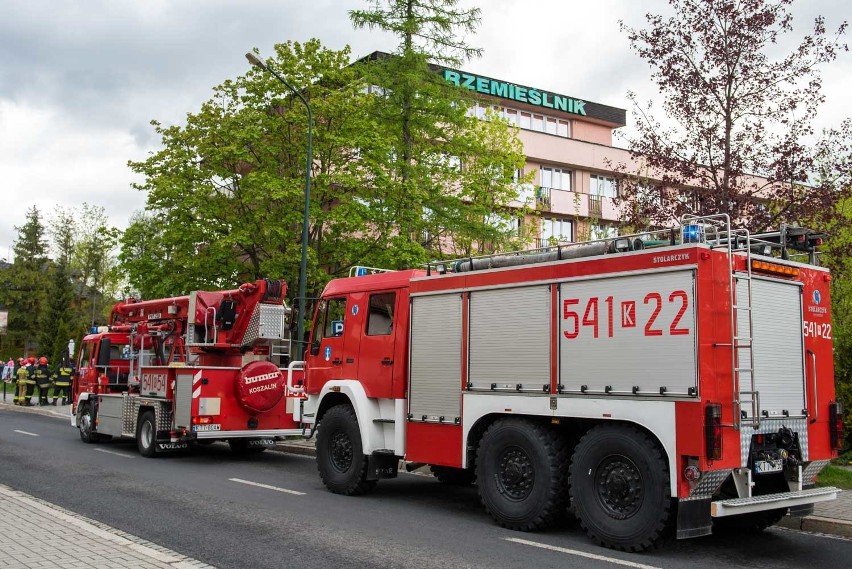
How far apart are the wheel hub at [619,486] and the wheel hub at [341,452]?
13.1 ft

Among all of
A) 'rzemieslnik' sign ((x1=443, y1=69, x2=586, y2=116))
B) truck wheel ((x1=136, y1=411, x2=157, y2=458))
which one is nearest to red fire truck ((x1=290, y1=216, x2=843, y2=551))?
truck wheel ((x1=136, y1=411, x2=157, y2=458))

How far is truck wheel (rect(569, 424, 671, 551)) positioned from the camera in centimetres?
725

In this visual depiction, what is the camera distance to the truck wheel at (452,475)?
10992 millimetres

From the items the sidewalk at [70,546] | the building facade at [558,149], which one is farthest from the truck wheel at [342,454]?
the building facade at [558,149]

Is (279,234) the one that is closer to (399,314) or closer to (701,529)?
(399,314)

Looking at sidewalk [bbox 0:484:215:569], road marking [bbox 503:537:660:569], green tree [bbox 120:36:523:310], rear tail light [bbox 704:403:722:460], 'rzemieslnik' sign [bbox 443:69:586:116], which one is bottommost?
road marking [bbox 503:537:660:569]

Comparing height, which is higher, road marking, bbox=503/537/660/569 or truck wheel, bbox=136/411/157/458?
truck wheel, bbox=136/411/157/458

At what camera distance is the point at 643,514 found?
7336mm

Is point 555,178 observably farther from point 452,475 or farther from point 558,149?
point 452,475

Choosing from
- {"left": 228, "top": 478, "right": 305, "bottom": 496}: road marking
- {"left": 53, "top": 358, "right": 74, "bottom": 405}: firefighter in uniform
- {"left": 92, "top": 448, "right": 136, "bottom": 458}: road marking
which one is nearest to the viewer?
{"left": 228, "top": 478, "right": 305, "bottom": 496}: road marking

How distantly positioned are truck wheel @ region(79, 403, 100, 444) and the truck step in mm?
14520

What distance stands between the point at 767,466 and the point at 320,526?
4573mm

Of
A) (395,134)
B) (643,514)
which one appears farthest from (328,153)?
(643,514)

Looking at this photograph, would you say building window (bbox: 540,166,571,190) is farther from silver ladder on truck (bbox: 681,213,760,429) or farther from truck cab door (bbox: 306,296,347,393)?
silver ladder on truck (bbox: 681,213,760,429)
